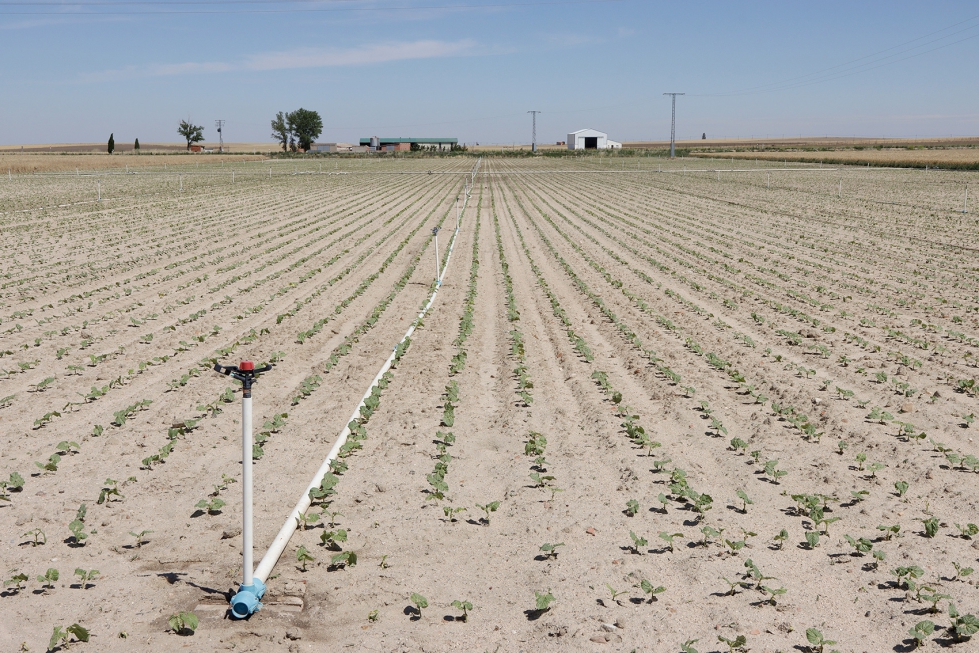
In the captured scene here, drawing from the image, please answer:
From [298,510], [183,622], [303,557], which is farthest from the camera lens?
[298,510]

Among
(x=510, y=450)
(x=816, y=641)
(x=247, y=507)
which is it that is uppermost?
(x=247, y=507)

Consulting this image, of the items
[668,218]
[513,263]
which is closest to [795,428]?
[513,263]

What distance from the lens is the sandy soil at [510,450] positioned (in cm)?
517

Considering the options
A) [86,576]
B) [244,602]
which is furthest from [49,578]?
[244,602]

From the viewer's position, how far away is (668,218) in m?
30.9

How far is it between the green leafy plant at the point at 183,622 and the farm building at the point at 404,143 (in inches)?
6505

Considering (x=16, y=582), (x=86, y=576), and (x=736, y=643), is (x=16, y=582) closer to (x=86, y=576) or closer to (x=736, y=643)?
(x=86, y=576)

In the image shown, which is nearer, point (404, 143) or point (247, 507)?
point (247, 507)

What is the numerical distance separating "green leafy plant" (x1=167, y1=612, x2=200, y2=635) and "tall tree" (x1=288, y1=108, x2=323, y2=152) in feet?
588

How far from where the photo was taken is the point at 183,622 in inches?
→ 193

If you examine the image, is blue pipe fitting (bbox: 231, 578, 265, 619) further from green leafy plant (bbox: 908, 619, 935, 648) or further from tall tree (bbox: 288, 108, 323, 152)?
tall tree (bbox: 288, 108, 323, 152)

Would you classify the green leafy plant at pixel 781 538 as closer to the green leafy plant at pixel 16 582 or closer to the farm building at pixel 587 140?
the green leafy plant at pixel 16 582

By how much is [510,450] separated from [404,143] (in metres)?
170

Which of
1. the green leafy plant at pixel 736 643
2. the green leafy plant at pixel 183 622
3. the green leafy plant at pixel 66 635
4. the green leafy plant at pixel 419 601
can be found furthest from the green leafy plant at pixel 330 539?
the green leafy plant at pixel 736 643
